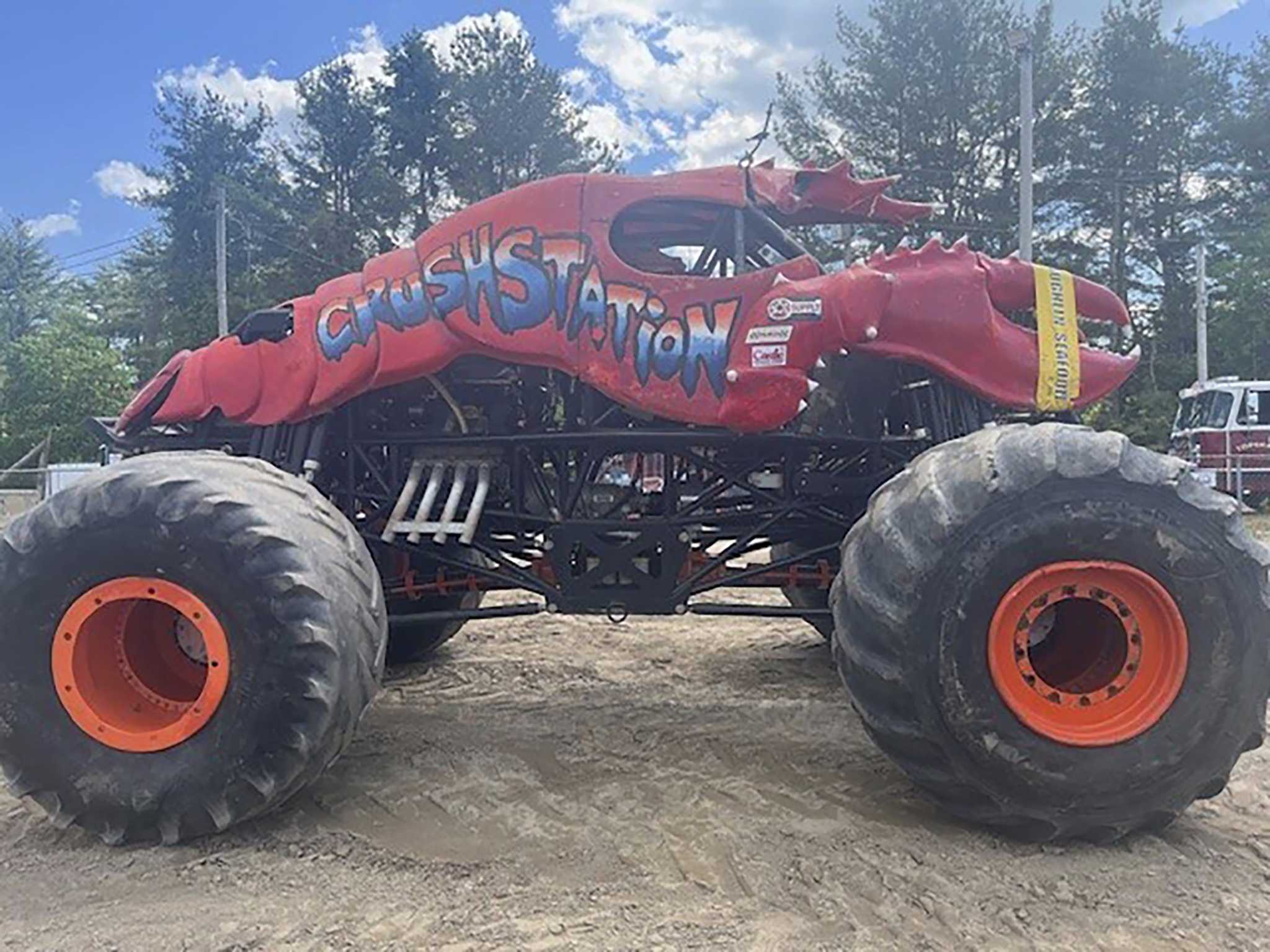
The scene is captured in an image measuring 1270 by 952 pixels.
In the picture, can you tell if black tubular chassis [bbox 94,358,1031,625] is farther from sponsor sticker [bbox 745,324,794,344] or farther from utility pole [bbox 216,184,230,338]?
utility pole [bbox 216,184,230,338]

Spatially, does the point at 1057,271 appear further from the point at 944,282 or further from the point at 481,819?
the point at 481,819

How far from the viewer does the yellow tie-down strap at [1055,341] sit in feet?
14.9

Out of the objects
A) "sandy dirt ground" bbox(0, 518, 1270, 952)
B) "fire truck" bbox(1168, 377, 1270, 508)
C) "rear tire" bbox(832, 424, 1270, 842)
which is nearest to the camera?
"sandy dirt ground" bbox(0, 518, 1270, 952)

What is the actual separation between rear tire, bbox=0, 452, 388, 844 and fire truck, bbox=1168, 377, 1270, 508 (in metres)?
19.7

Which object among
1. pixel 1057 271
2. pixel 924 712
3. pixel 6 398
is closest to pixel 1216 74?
pixel 1057 271

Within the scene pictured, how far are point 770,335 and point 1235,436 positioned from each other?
1950cm

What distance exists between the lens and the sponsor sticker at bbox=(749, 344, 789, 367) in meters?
4.34

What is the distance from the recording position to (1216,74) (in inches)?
1246

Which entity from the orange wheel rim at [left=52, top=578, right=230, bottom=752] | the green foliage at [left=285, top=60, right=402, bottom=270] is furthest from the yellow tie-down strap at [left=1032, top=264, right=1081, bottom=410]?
the green foliage at [left=285, top=60, right=402, bottom=270]

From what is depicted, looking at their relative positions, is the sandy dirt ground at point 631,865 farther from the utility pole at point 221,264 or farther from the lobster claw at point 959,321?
the utility pole at point 221,264

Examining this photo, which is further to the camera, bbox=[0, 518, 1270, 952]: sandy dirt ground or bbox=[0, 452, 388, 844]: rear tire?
bbox=[0, 452, 388, 844]: rear tire

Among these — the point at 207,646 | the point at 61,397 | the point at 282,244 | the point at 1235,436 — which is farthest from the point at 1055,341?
the point at 282,244

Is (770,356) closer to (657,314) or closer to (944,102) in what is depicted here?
(657,314)

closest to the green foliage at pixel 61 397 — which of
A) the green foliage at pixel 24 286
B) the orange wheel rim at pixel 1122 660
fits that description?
the green foliage at pixel 24 286
